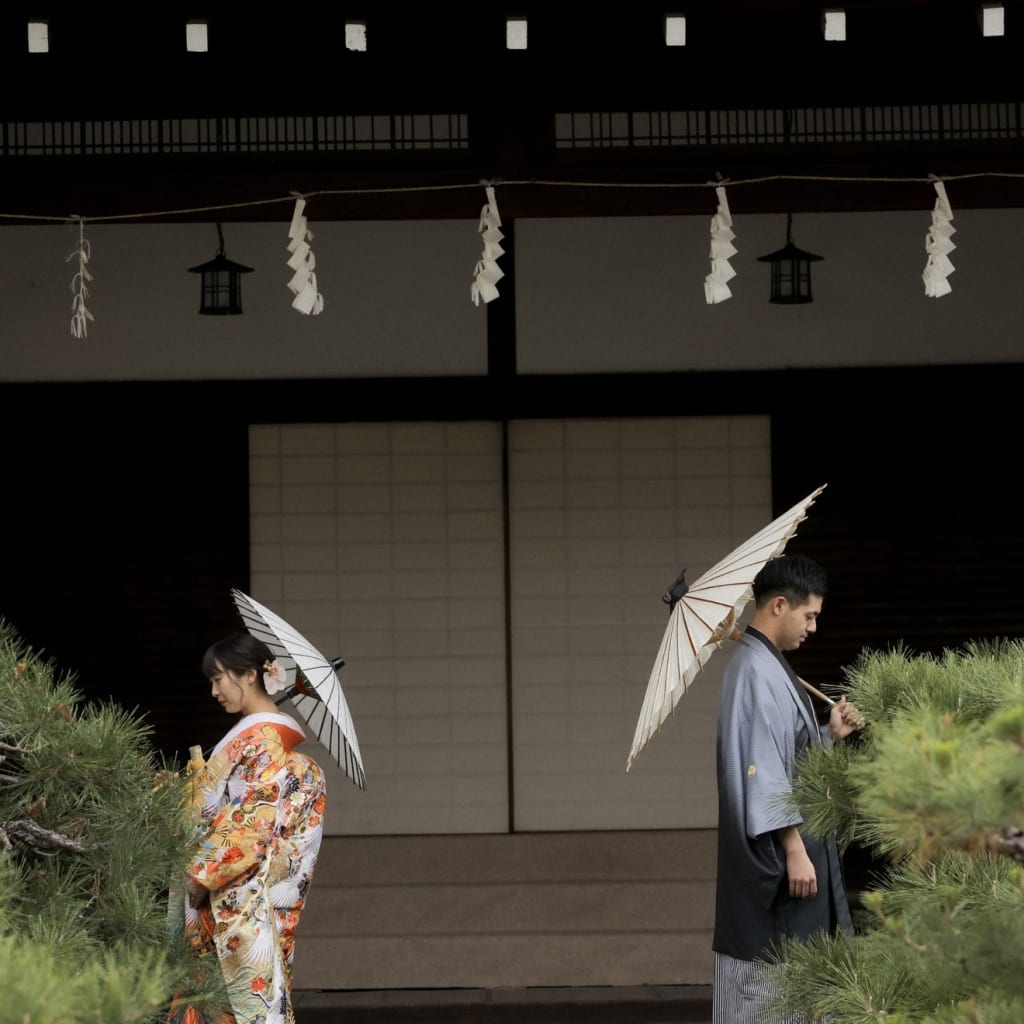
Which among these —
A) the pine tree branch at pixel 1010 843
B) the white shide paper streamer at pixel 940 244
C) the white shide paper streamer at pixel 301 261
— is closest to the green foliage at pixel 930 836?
the pine tree branch at pixel 1010 843

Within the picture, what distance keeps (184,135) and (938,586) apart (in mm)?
3912

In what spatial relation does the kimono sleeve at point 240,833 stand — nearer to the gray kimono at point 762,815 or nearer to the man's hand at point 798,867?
the gray kimono at point 762,815

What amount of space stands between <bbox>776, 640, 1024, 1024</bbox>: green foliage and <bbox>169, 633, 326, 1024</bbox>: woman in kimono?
1.37 meters

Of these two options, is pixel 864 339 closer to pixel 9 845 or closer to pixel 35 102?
pixel 35 102

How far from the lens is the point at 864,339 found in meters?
6.36

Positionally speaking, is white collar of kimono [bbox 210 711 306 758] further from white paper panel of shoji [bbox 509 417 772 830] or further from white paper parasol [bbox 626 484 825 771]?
white paper panel of shoji [bbox 509 417 772 830]

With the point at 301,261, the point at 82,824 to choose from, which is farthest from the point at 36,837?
the point at 301,261

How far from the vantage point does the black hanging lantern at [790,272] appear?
5918mm

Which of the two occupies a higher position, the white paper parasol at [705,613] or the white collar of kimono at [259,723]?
the white paper parasol at [705,613]

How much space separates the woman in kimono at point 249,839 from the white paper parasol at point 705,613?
87cm

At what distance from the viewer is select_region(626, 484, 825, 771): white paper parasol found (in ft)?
9.91

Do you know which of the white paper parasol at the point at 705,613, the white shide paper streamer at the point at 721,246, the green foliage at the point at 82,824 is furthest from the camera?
the white shide paper streamer at the point at 721,246

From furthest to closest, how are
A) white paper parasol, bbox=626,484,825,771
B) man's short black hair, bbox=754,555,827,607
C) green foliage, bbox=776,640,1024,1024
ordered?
1. man's short black hair, bbox=754,555,827,607
2. white paper parasol, bbox=626,484,825,771
3. green foliage, bbox=776,640,1024,1024

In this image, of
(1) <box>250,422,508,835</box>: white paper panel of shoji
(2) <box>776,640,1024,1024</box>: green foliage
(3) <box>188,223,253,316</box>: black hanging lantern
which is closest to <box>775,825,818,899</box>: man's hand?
(2) <box>776,640,1024,1024</box>: green foliage
